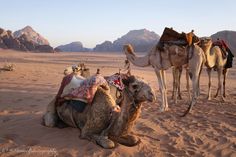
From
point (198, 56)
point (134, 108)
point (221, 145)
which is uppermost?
point (198, 56)

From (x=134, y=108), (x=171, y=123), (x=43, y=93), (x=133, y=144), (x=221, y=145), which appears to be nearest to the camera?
(x=134, y=108)

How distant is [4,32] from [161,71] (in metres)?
64.2

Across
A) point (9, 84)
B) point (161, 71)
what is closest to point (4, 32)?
point (9, 84)

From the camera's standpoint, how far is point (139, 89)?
4.86 metres

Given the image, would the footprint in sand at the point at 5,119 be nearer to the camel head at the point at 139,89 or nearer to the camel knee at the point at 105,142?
the camel knee at the point at 105,142

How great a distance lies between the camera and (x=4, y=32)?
67812 mm

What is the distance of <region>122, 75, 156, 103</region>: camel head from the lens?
4.80m

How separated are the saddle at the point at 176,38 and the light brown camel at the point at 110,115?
326 centimetres

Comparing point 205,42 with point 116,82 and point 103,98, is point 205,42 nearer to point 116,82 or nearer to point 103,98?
point 116,82

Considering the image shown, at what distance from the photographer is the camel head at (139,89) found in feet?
15.8

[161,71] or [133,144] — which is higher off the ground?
[161,71]

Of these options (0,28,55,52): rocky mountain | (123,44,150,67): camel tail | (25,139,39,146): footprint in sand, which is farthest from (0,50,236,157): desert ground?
(0,28,55,52): rocky mountain

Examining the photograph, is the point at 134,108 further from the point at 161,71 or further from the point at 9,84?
the point at 9,84

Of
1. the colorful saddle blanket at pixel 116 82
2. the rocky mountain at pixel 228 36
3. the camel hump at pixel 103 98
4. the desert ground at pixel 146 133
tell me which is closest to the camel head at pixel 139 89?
the camel hump at pixel 103 98
